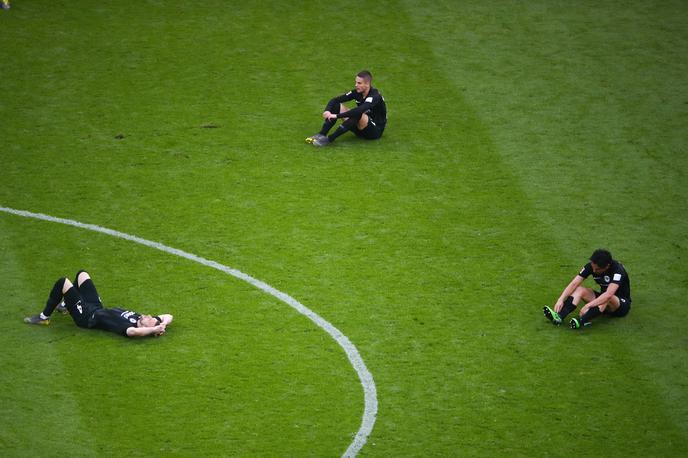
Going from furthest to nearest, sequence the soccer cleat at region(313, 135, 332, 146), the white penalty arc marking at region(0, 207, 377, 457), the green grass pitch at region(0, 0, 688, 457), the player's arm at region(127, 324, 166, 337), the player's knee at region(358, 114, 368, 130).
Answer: the soccer cleat at region(313, 135, 332, 146) < the player's knee at region(358, 114, 368, 130) < the player's arm at region(127, 324, 166, 337) < the green grass pitch at region(0, 0, 688, 457) < the white penalty arc marking at region(0, 207, 377, 457)

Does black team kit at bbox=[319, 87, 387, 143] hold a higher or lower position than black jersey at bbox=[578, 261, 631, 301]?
higher

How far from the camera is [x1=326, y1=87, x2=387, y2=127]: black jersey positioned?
18094 mm

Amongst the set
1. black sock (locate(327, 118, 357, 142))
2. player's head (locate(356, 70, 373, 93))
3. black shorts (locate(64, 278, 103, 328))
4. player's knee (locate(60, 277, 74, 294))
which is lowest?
black shorts (locate(64, 278, 103, 328))

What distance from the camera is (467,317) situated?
1395 cm

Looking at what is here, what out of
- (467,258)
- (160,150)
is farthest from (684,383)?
(160,150)

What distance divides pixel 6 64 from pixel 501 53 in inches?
385

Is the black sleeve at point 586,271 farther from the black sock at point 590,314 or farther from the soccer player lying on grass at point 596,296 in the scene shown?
the black sock at point 590,314

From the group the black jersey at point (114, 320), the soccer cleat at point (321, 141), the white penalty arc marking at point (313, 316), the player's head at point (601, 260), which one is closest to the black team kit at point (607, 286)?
the player's head at point (601, 260)

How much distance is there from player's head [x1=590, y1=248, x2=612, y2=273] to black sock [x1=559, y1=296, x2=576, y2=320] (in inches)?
24.2

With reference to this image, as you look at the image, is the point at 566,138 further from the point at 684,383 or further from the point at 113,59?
the point at 113,59

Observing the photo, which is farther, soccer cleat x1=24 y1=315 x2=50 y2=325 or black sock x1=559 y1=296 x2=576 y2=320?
black sock x1=559 y1=296 x2=576 y2=320

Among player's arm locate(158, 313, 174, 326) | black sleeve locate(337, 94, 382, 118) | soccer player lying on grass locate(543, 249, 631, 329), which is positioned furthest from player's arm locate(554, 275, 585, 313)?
black sleeve locate(337, 94, 382, 118)

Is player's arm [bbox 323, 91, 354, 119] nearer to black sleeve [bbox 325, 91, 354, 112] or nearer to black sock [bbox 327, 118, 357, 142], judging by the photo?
black sleeve [bbox 325, 91, 354, 112]

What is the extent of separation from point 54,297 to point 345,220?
4844 millimetres
